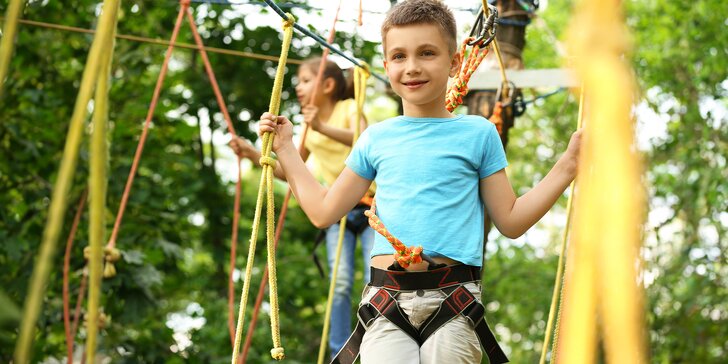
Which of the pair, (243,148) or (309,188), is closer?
(309,188)

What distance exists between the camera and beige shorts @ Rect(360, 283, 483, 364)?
1.74 meters

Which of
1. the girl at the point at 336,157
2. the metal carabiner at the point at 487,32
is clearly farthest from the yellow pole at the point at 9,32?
the girl at the point at 336,157

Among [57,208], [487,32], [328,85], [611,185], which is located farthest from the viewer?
[328,85]

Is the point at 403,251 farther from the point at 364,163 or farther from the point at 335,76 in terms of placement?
the point at 335,76

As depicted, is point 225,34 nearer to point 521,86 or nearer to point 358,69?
point 521,86

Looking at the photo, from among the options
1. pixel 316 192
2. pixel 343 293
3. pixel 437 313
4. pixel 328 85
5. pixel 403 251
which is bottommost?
pixel 343 293

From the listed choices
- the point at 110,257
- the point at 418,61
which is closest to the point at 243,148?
the point at 418,61

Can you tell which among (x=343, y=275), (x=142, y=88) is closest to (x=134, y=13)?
(x=142, y=88)

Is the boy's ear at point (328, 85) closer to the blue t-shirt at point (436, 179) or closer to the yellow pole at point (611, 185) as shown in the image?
the blue t-shirt at point (436, 179)

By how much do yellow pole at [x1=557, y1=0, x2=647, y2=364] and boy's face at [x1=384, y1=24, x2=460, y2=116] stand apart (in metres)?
1.30

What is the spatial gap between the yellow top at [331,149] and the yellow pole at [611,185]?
282 centimetres

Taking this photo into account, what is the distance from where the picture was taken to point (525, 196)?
5.90ft

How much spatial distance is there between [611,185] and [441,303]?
50.4 inches

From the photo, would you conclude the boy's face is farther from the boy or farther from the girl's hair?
the girl's hair
